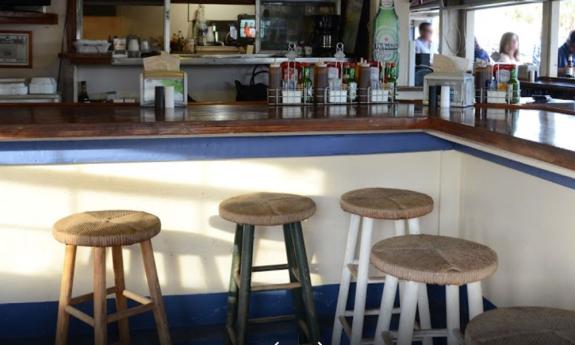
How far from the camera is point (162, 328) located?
254 centimetres

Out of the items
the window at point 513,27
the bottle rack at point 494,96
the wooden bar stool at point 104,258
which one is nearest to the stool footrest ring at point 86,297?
the wooden bar stool at point 104,258

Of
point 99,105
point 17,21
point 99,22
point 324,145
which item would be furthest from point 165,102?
point 99,22

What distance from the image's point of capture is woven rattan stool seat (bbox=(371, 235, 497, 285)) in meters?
1.88

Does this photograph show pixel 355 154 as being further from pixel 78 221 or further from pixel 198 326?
pixel 78 221

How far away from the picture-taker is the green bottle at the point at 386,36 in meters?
3.75

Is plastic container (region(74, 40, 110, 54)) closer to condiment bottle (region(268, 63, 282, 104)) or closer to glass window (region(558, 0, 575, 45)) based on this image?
condiment bottle (region(268, 63, 282, 104))

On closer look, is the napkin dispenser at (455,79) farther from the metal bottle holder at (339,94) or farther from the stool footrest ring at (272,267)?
the stool footrest ring at (272,267)

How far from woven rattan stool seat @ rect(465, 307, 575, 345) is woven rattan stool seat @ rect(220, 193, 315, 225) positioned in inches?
36.5

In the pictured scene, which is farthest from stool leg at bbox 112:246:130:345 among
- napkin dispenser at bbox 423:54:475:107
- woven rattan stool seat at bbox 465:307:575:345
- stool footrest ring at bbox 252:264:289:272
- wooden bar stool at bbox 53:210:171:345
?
napkin dispenser at bbox 423:54:475:107

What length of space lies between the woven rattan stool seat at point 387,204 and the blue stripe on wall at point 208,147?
31 centimetres

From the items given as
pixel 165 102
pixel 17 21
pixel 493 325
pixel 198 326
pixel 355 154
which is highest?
pixel 17 21

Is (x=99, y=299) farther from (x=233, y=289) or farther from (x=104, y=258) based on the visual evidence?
(x=233, y=289)

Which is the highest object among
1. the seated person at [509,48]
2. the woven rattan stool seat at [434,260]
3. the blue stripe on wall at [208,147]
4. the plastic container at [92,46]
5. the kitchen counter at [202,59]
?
the seated person at [509,48]

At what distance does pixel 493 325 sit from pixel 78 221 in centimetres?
141
